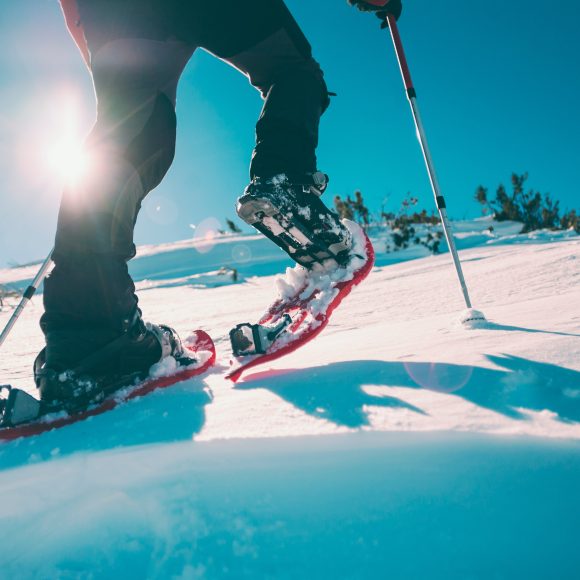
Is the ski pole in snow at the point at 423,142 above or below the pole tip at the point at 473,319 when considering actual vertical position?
above

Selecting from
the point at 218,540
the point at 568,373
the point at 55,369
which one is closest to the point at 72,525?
the point at 218,540

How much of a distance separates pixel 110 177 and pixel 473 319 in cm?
104

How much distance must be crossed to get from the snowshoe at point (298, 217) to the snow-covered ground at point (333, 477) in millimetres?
496

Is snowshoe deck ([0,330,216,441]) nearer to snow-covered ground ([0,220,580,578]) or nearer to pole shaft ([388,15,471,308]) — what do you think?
snow-covered ground ([0,220,580,578])

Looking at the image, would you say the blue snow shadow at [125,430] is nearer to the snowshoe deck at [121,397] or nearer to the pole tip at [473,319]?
the snowshoe deck at [121,397]

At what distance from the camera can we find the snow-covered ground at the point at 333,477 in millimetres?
362

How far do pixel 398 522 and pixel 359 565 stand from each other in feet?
0.20

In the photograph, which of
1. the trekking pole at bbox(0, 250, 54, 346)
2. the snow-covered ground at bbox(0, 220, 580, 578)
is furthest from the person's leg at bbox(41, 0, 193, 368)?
the trekking pole at bbox(0, 250, 54, 346)

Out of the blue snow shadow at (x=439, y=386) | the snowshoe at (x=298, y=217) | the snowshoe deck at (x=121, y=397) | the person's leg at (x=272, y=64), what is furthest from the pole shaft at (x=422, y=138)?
the snowshoe deck at (x=121, y=397)

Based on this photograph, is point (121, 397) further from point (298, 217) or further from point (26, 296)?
point (26, 296)

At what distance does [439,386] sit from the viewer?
65cm

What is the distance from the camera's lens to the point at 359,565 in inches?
13.8

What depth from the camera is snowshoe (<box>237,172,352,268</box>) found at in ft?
3.80

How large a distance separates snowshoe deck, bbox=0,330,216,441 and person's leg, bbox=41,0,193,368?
13cm
